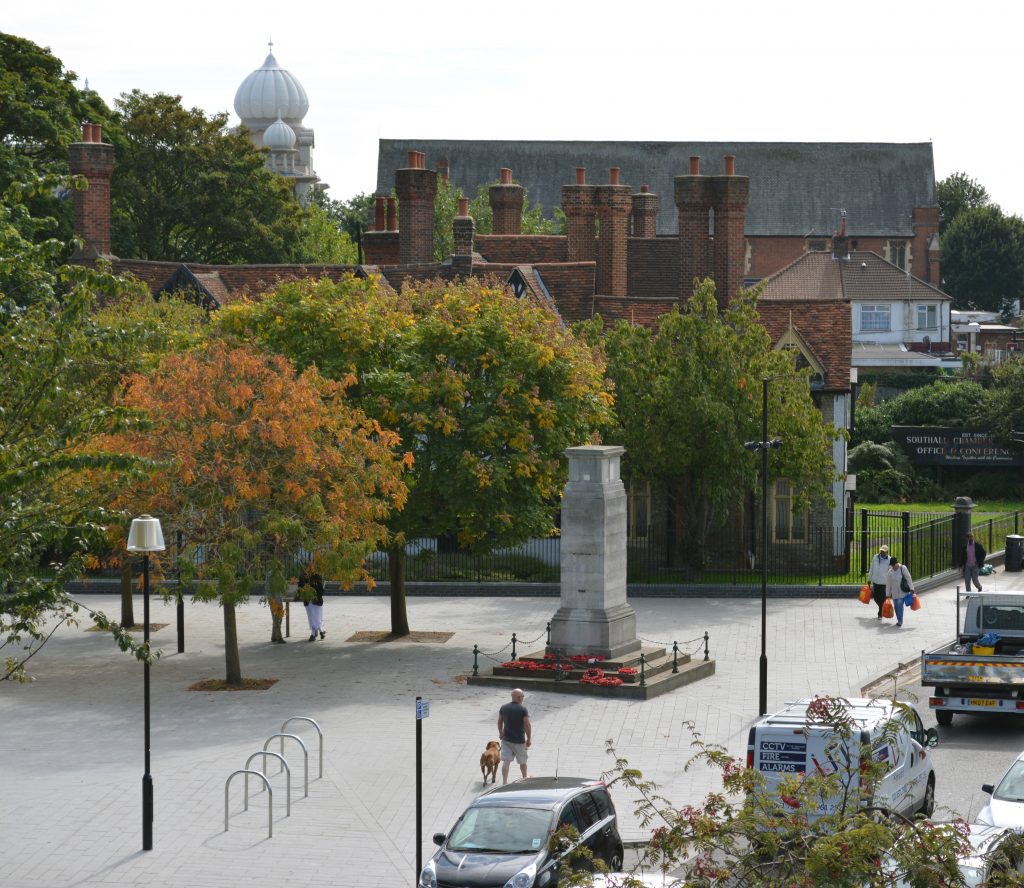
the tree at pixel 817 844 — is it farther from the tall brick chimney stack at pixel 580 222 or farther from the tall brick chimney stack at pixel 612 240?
the tall brick chimney stack at pixel 580 222

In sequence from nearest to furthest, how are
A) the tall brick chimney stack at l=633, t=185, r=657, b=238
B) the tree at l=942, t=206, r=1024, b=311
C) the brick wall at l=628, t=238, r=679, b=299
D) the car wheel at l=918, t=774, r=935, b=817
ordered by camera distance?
the car wheel at l=918, t=774, r=935, b=817 → the brick wall at l=628, t=238, r=679, b=299 → the tall brick chimney stack at l=633, t=185, r=657, b=238 → the tree at l=942, t=206, r=1024, b=311

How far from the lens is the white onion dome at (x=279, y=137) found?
14362cm

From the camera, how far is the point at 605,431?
129 ft

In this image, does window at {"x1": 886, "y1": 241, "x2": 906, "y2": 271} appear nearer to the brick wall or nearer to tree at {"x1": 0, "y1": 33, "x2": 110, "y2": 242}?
the brick wall

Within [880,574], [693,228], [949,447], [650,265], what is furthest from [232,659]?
[949,447]

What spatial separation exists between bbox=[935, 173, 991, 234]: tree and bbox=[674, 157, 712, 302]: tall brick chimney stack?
3675 inches

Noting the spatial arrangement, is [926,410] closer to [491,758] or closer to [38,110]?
[38,110]

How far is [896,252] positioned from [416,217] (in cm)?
6562

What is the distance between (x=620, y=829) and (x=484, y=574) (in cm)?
2057

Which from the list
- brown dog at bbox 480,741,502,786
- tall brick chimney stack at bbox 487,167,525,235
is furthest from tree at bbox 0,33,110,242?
brown dog at bbox 480,741,502,786

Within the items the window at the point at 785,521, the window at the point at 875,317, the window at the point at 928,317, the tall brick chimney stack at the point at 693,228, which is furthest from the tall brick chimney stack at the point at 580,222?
the window at the point at 928,317

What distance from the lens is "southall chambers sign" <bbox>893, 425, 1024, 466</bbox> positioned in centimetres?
6191

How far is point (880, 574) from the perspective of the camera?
35.3 m

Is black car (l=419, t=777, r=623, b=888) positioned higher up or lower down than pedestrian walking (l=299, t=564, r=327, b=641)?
lower down
